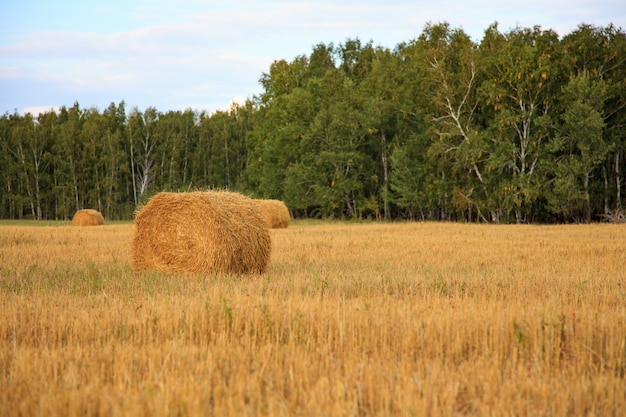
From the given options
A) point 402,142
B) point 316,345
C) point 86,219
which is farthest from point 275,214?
point 316,345

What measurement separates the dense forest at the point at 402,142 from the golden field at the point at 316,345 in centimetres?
2480

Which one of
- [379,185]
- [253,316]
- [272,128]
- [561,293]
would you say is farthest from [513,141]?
[253,316]

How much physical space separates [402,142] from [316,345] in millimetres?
44255

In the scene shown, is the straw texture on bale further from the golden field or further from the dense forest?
the golden field

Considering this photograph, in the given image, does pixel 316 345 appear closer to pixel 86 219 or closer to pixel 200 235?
pixel 200 235

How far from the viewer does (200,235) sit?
538 inches

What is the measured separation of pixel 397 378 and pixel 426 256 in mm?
11267

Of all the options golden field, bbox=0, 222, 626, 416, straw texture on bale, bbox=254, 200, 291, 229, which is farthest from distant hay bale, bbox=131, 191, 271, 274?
straw texture on bale, bbox=254, 200, 291, 229

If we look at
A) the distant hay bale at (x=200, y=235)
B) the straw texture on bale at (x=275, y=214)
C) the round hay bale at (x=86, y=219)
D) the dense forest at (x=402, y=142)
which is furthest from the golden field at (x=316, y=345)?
the round hay bale at (x=86, y=219)

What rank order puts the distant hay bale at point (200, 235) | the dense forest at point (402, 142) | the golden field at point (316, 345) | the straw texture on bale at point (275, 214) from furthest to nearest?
the dense forest at point (402, 142) < the straw texture on bale at point (275, 214) < the distant hay bale at point (200, 235) < the golden field at point (316, 345)

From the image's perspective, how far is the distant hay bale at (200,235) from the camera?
1347cm

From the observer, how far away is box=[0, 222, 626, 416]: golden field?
5.12 m

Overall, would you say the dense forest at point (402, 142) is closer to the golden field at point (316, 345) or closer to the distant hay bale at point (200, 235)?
the distant hay bale at point (200, 235)

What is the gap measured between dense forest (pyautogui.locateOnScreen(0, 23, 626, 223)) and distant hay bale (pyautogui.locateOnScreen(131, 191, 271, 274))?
65.6ft
